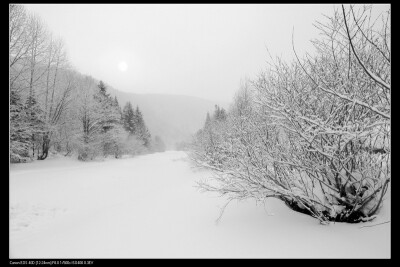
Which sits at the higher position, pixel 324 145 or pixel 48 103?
pixel 48 103

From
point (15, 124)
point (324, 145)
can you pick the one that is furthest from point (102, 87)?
point (324, 145)

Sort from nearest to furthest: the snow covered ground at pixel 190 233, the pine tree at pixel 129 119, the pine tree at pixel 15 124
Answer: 1. the snow covered ground at pixel 190 233
2. the pine tree at pixel 15 124
3. the pine tree at pixel 129 119

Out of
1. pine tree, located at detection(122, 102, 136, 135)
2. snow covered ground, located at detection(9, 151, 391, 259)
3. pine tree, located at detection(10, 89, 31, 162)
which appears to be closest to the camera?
snow covered ground, located at detection(9, 151, 391, 259)

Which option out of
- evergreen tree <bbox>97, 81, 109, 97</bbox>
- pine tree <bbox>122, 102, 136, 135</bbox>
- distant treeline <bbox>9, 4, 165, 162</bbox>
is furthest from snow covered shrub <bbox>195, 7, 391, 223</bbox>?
pine tree <bbox>122, 102, 136, 135</bbox>

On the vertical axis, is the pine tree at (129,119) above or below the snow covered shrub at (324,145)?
above

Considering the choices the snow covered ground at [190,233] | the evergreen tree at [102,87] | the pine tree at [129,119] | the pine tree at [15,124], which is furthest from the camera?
the pine tree at [129,119]

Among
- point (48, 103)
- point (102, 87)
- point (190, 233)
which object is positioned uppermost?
point (102, 87)

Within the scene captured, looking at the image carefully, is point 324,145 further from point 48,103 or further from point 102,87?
point 102,87

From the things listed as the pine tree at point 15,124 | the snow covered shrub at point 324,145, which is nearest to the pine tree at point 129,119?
the pine tree at point 15,124

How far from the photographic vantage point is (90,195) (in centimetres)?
827

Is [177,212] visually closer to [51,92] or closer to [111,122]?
[51,92]

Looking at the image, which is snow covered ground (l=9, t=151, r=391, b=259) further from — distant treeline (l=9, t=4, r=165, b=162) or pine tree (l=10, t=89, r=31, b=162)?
distant treeline (l=9, t=4, r=165, b=162)

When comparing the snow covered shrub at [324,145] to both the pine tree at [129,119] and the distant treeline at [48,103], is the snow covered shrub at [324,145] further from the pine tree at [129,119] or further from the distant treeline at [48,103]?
the pine tree at [129,119]
